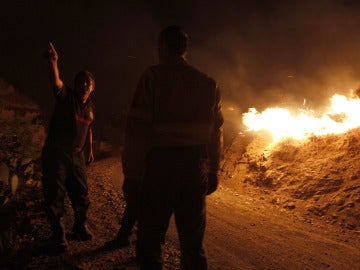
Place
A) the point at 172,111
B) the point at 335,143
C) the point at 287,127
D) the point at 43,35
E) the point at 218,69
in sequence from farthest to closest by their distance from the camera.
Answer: the point at 43,35
the point at 218,69
the point at 287,127
the point at 335,143
the point at 172,111

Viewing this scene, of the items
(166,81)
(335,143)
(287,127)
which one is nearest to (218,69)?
(287,127)

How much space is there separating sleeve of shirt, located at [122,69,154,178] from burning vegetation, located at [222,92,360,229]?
5.49 m

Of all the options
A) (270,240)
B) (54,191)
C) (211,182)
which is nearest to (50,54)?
(54,191)

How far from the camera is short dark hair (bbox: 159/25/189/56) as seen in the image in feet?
8.26

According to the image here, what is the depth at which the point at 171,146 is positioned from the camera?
2.38m

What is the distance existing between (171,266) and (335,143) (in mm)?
6802

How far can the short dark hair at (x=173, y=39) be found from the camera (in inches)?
99.1

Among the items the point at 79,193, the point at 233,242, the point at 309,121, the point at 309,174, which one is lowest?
the point at 233,242

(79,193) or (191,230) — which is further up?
(191,230)

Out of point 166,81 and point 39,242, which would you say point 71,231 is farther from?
point 166,81

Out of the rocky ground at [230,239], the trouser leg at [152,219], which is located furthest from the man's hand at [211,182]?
the rocky ground at [230,239]

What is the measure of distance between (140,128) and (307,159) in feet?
25.0

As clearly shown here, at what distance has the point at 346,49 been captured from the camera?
14109mm

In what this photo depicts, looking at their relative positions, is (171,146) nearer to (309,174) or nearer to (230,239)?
(230,239)
